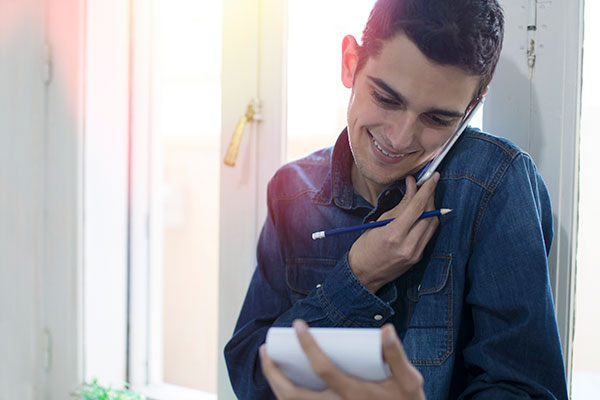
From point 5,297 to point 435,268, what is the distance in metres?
1.39

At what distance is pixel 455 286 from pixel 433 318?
0.06 metres

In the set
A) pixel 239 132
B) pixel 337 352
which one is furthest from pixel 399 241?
pixel 239 132

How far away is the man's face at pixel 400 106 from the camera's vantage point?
2.63ft

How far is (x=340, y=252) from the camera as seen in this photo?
100 centimetres

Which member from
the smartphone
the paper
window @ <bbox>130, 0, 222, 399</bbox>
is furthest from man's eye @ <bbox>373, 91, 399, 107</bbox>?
window @ <bbox>130, 0, 222, 399</bbox>

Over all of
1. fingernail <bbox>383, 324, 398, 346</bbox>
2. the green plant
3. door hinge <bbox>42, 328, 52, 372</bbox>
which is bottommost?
the green plant

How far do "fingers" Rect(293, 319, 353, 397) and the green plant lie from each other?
1.07m

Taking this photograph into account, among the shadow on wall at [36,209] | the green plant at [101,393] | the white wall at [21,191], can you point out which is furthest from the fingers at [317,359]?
the white wall at [21,191]

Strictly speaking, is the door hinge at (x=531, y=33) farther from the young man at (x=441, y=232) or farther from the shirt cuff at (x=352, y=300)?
the shirt cuff at (x=352, y=300)

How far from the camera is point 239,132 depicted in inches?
51.4

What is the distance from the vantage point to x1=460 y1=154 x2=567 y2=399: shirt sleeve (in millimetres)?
764

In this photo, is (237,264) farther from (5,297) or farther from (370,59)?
(5,297)

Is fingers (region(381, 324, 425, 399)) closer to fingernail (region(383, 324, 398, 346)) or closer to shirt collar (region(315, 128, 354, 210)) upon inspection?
fingernail (region(383, 324, 398, 346))

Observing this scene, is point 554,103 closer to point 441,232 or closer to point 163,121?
point 441,232
